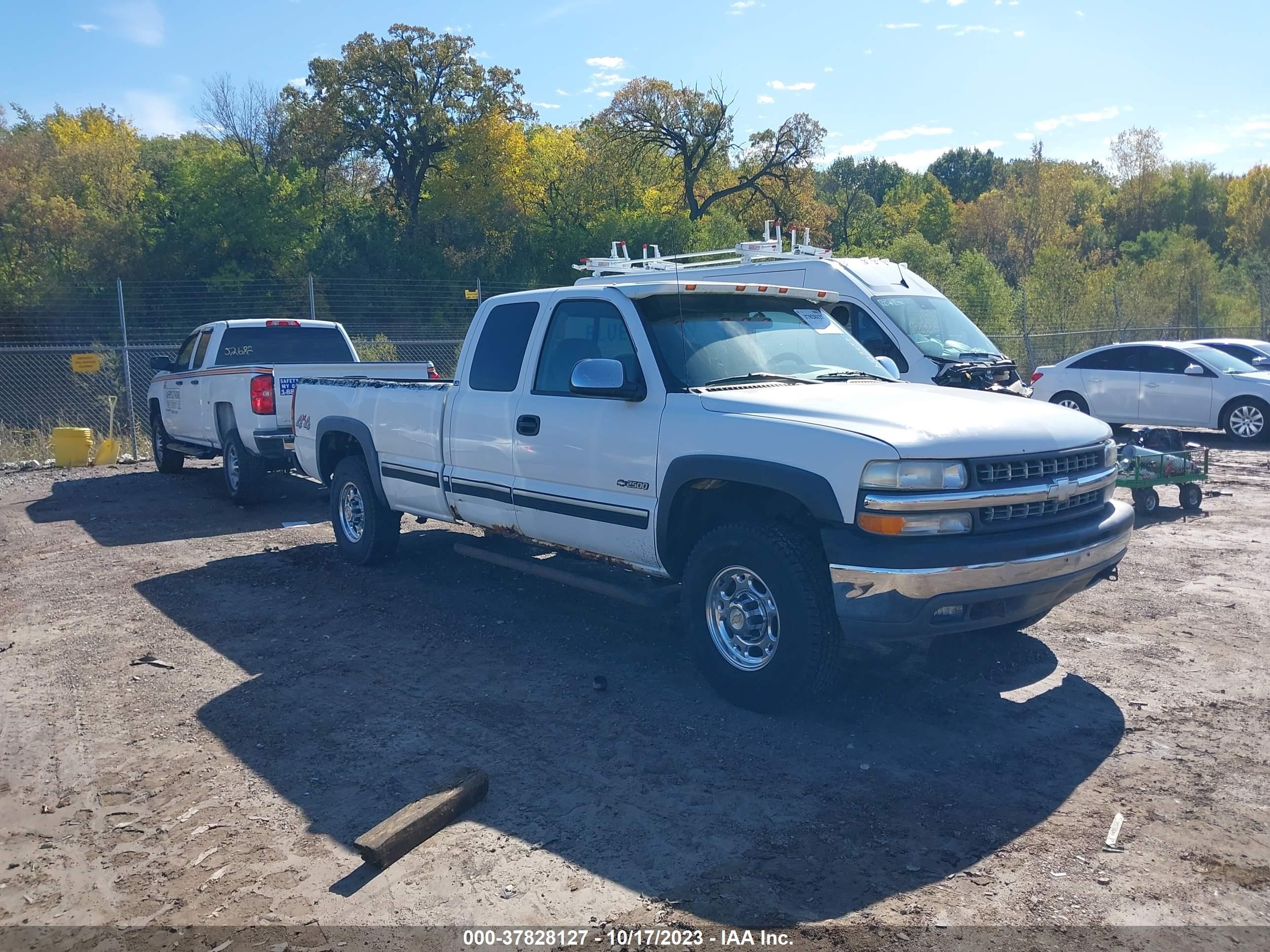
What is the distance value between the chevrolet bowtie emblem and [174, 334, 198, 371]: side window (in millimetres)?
11057

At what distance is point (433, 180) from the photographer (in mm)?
40375

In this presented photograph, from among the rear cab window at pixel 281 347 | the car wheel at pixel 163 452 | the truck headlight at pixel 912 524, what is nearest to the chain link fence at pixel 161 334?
the car wheel at pixel 163 452

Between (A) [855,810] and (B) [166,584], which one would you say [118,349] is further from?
(A) [855,810]

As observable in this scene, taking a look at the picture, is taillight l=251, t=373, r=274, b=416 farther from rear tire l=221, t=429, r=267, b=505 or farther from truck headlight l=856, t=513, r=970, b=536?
truck headlight l=856, t=513, r=970, b=536

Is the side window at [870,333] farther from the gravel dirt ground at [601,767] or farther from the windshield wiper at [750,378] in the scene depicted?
the windshield wiper at [750,378]

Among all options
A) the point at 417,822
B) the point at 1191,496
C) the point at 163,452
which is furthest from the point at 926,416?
the point at 163,452

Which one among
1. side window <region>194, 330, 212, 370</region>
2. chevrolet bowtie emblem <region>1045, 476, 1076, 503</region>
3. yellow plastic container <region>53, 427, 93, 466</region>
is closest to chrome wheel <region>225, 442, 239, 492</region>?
side window <region>194, 330, 212, 370</region>

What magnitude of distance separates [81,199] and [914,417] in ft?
127

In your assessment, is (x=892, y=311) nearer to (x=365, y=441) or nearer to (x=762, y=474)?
(x=365, y=441)

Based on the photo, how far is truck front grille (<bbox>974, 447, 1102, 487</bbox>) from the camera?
464 centimetres

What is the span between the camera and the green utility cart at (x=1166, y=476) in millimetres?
9531

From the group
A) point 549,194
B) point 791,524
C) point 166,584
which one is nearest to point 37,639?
point 166,584

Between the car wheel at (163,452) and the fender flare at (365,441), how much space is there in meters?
6.72

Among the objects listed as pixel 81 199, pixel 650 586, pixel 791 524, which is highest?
pixel 81 199
